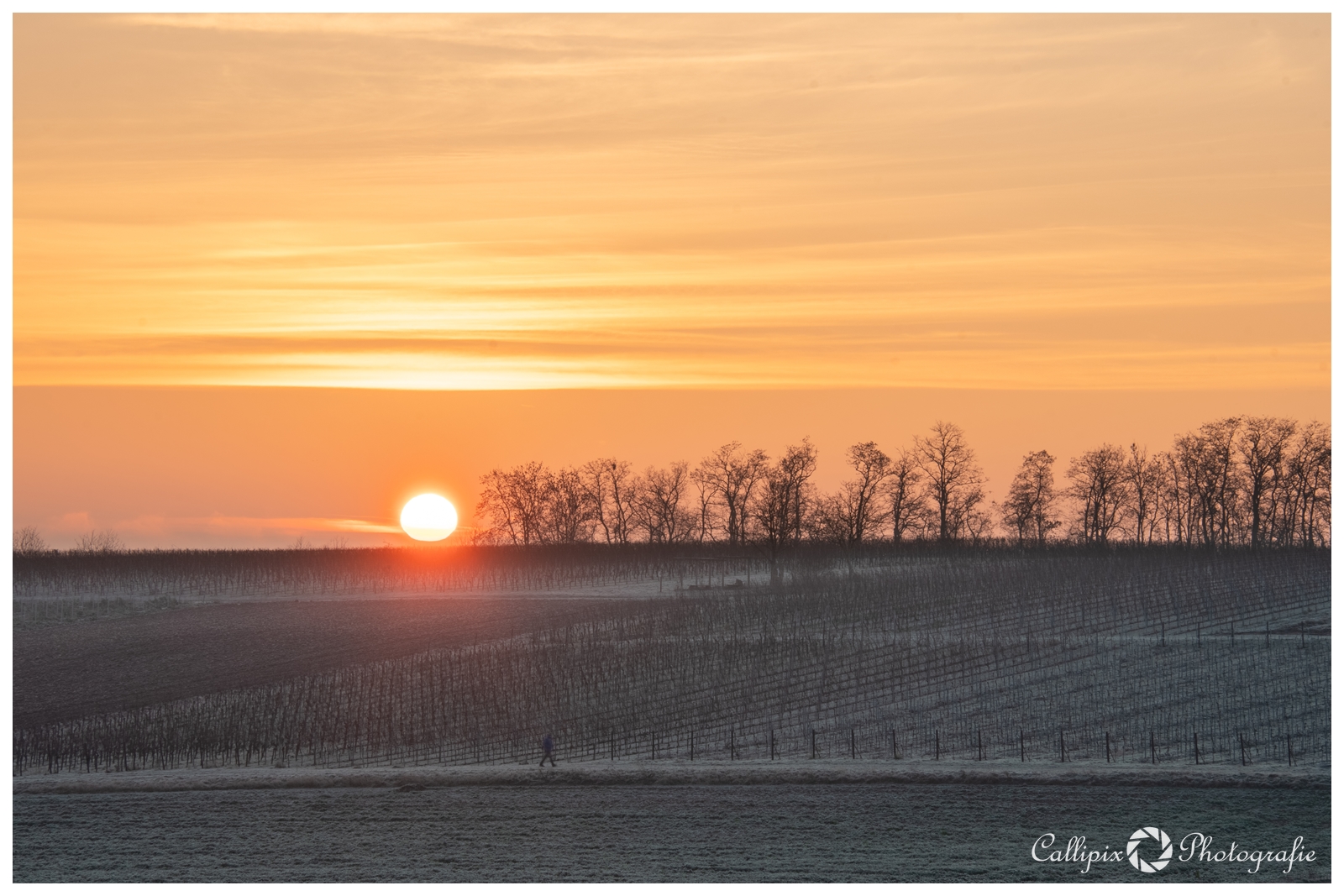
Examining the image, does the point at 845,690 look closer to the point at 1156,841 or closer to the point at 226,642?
the point at 1156,841

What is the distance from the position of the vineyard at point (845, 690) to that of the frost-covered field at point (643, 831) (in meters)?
5.12

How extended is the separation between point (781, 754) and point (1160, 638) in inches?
680

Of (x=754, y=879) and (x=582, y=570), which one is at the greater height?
(x=582, y=570)

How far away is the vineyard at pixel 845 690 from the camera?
35.9 metres

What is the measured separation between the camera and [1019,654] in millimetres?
A: 44062

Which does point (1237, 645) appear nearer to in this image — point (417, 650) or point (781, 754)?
point (781, 754)

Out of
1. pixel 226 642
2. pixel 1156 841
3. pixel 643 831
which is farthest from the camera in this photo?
pixel 226 642

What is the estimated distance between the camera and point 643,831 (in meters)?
26.2

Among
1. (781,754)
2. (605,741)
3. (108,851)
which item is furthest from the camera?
(605,741)

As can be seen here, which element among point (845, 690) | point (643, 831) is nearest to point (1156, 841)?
point (643, 831)

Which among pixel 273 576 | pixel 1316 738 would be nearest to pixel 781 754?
pixel 1316 738

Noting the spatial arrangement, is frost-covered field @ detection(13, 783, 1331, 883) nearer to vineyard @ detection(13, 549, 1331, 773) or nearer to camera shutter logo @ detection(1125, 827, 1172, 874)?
camera shutter logo @ detection(1125, 827, 1172, 874)

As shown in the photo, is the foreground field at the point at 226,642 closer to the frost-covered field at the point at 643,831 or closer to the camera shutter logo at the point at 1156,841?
the frost-covered field at the point at 643,831

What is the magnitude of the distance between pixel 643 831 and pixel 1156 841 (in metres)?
9.75
